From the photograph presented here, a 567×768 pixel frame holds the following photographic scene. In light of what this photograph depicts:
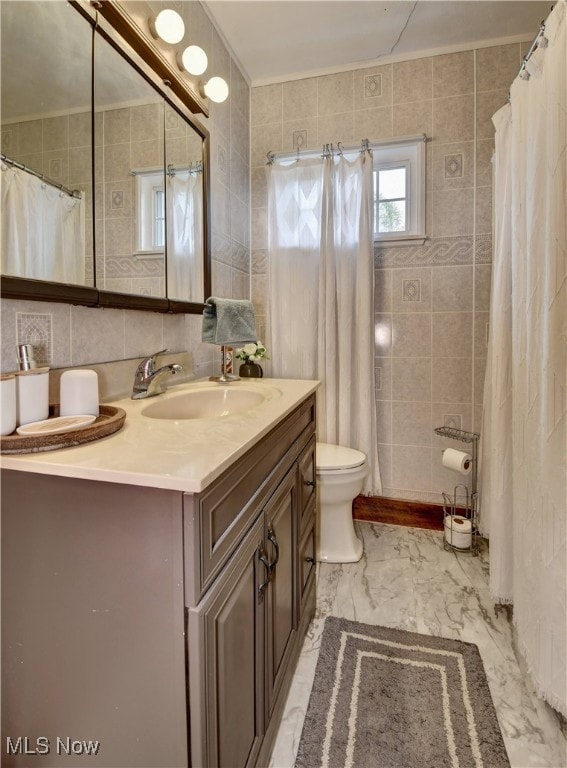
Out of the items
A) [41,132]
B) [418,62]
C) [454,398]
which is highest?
[418,62]

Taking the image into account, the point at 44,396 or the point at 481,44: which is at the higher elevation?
the point at 481,44

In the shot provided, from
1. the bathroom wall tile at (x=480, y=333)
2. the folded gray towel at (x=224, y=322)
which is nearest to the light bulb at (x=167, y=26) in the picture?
the folded gray towel at (x=224, y=322)

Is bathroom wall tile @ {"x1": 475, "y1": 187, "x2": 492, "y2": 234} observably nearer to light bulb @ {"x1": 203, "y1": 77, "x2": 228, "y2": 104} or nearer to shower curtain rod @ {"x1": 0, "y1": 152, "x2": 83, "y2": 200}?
light bulb @ {"x1": 203, "y1": 77, "x2": 228, "y2": 104}

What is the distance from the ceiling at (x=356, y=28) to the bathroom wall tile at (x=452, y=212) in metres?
0.73

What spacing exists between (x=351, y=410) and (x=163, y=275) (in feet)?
4.03

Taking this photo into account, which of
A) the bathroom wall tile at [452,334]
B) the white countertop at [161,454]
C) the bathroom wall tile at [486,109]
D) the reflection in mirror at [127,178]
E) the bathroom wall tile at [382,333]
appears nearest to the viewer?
the white countertop at [161,454]

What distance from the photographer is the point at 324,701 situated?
1149mm

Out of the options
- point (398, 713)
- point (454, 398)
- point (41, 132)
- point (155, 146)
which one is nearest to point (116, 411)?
point (41, 132)

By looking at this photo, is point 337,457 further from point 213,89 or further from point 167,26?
point 167,26

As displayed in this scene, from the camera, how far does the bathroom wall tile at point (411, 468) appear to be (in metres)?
2.24

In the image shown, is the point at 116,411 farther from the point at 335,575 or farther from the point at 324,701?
the point at 335,575

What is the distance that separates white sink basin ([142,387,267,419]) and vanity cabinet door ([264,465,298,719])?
0.33m

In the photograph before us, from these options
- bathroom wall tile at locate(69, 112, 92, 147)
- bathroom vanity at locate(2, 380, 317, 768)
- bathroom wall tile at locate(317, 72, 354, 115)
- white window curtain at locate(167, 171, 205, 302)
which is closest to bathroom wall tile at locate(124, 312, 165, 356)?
white window curtain at locate(167, 171, 205, 302)

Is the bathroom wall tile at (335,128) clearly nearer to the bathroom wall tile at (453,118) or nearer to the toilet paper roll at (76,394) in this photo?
the bathroom wall tile at (453,118)
